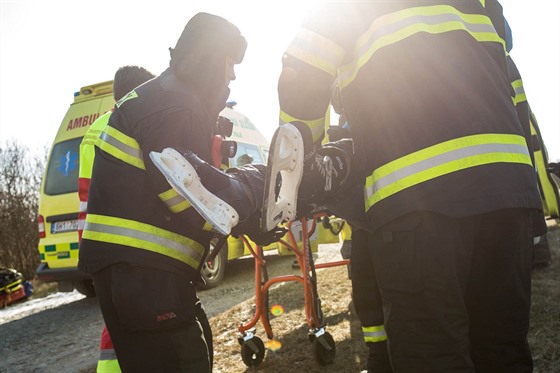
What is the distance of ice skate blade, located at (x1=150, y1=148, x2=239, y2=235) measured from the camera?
1.34 metres

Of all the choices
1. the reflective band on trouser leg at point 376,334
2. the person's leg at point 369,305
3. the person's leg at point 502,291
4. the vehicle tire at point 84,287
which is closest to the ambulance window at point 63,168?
the vehicle tire at point 84,287

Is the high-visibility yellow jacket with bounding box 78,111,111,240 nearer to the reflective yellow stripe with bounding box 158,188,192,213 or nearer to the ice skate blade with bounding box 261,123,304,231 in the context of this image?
the reflective yellow stripe with bounding box 158,188,192,213

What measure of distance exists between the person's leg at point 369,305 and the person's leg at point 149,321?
128cm

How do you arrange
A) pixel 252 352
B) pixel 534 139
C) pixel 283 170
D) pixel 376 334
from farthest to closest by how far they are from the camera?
pixel 252 352 < pixel 376 334 < pixel 534 139 < pixel 283 170

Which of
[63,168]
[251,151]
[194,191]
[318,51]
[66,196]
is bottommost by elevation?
[194,191]

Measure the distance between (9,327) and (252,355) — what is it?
12.3 ft

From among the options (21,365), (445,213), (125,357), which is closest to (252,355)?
(125,357)

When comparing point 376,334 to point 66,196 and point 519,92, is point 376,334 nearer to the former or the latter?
point 519,92

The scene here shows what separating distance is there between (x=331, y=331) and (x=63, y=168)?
415 centimetres

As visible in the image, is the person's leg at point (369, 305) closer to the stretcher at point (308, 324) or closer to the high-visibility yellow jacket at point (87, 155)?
the stretcher at point (308, 324)

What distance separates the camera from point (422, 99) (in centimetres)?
128

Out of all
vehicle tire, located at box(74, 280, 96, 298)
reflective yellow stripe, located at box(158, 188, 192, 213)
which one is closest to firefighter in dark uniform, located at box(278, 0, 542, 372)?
reflective yellow stripe, located at box(158, 188, 192, 213)

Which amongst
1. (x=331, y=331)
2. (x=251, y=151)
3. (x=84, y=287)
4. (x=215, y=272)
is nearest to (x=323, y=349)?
(x=331, y=331)

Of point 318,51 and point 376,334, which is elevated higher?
point 318,51
